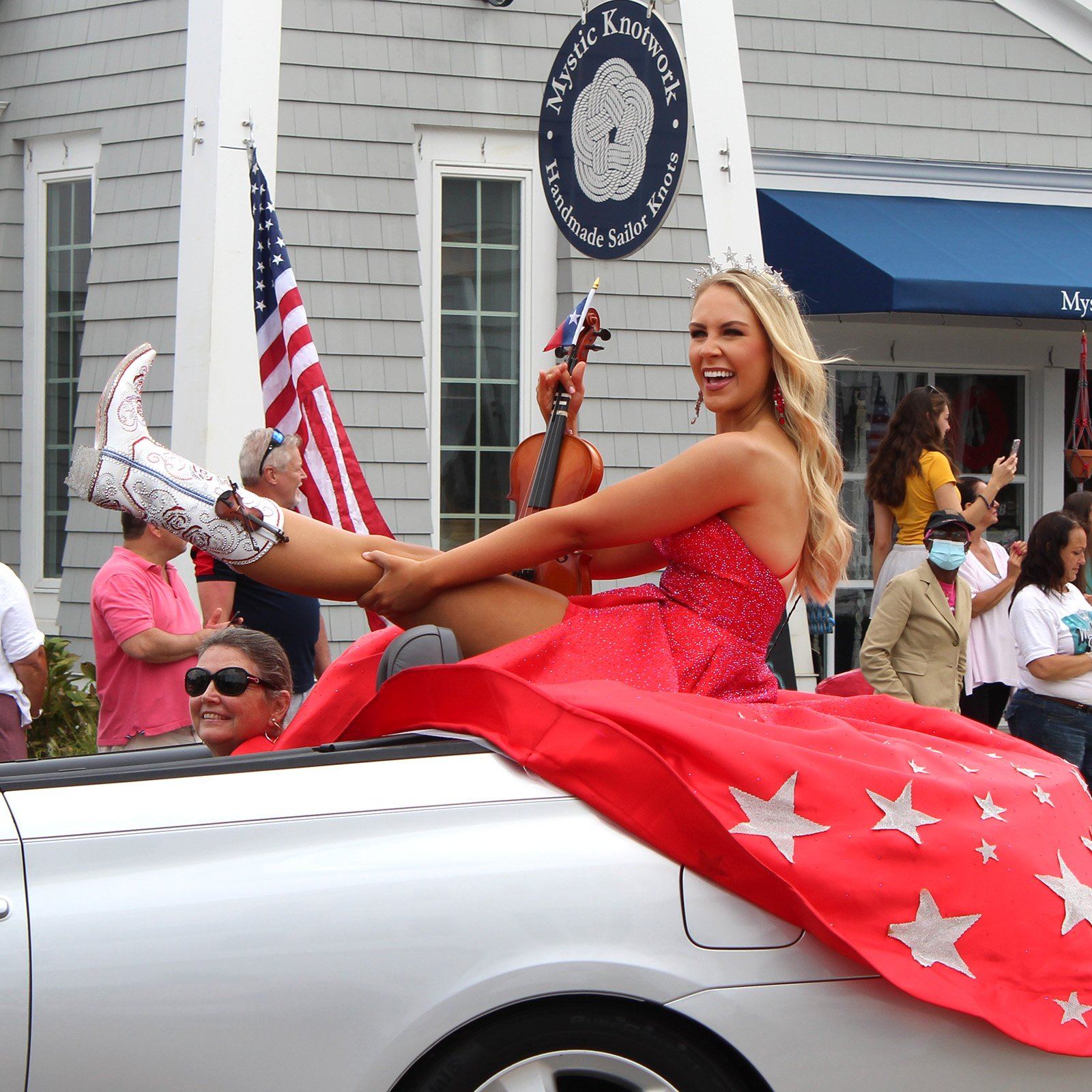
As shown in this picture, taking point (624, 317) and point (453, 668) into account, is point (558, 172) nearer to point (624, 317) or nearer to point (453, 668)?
point (624, 317)

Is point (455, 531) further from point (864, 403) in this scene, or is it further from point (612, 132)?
point (864, 403)

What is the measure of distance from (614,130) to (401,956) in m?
5.08

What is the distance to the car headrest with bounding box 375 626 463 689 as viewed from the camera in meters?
2.77

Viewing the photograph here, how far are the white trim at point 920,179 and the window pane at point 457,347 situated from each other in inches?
90.0

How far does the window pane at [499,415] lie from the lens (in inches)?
324

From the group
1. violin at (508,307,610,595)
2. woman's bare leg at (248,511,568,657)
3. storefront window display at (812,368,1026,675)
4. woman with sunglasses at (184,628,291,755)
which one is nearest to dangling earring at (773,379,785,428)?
violin at (508,307,610,595)

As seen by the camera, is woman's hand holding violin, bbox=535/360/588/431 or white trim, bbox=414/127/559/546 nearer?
woman's hand holding violin, bbox=535/360/588/431

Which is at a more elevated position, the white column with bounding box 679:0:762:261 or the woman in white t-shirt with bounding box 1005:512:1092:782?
the white column with bounding box 679:0:762:261

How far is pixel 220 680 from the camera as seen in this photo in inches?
126

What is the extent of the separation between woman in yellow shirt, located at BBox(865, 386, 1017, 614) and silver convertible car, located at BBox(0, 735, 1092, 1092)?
4.99 metres

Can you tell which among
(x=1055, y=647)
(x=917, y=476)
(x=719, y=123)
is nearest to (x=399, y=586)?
(x=1055, y=647)

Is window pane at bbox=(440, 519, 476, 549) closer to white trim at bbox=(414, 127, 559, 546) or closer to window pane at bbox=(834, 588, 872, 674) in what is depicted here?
white trim at bbox=(414, 127, 559, 546)

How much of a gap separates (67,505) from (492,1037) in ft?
21.7

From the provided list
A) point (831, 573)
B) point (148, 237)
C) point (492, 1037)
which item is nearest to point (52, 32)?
point (148, 237)
